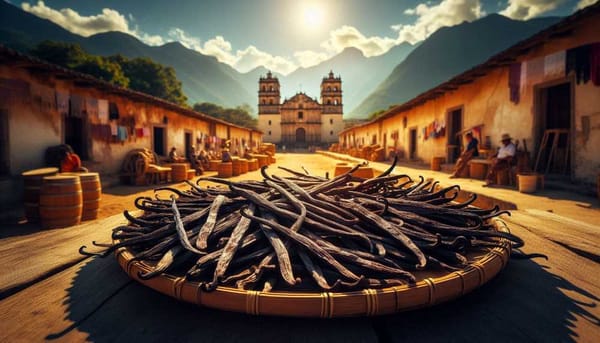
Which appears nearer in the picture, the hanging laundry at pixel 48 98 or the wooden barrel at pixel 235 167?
the hanging laundry at pixel 48 98

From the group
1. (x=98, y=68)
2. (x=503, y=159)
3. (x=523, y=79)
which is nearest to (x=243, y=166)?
(x=503, y=159)

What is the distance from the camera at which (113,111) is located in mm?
9656

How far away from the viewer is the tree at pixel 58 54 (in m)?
27.7

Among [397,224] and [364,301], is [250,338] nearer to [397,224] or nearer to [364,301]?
[364,301]

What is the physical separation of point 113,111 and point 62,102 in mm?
2070

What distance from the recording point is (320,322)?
1.25 m

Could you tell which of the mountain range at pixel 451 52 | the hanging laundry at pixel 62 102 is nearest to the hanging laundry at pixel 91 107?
the hanging laundry at pixel 62 102

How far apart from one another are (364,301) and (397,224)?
880mm

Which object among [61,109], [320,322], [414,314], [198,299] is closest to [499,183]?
[414,314]

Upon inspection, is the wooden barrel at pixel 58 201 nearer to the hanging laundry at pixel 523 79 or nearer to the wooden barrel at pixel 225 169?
the wooden barrel at pixel 225 169

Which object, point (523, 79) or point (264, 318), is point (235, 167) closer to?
point (523, 79)

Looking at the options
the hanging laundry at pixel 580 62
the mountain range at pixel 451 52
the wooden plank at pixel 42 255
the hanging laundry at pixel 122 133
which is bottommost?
the wooden plank at pixel 42 255

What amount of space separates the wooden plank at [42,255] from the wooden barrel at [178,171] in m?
7.42

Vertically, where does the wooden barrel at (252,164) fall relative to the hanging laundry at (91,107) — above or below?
below
